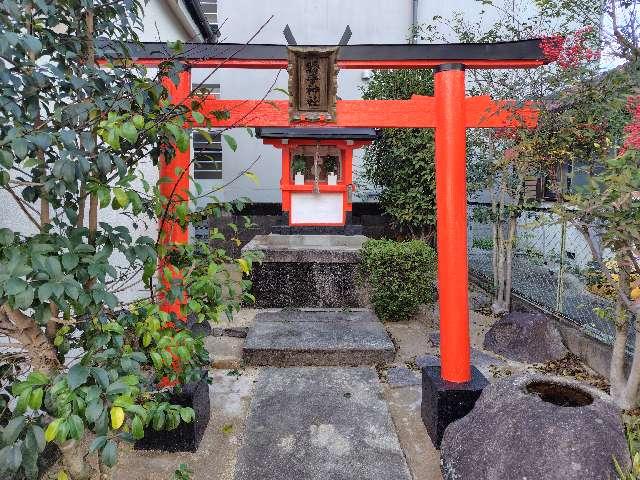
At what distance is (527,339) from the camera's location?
237 inches

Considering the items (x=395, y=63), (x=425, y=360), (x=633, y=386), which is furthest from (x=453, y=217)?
(x=425, y=360)

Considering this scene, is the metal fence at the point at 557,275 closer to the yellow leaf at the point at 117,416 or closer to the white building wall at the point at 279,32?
the yellow leaf at the point at 117,416

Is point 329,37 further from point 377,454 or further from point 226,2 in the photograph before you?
point 377,454

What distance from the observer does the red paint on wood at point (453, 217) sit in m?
4.00

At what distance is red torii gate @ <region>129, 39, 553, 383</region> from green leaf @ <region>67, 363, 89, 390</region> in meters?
2.51

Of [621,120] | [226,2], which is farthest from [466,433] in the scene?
[226,2]

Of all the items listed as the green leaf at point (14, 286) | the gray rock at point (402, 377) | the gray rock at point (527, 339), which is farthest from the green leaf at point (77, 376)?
the gray rock at point (527, 339)

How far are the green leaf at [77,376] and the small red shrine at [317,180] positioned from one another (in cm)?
927

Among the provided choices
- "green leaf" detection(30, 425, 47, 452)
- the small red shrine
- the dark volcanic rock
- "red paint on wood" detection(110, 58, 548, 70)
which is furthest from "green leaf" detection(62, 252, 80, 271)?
the small red shrine

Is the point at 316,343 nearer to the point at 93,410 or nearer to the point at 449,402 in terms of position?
the point at 449,402

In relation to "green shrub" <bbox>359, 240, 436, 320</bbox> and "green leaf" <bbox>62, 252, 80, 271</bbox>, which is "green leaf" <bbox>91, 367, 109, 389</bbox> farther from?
"green shrub" <bbox>359, 240, 436, 320</bbox>

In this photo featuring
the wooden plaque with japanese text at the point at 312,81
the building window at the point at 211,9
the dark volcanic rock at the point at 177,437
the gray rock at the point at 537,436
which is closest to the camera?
the gray rock at the point at 537,436

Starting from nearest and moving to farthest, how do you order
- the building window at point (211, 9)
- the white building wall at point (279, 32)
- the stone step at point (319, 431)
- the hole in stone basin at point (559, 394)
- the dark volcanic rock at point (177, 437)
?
the hole in stone basin at point (559, 394), the stone step at point (319, 431), the dark volcanic rock at point (177, 437), the white building wall at point (279, 32), the building window at point (211, 9)

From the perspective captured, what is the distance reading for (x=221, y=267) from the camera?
281 centimetres
